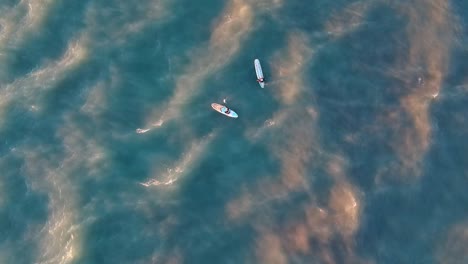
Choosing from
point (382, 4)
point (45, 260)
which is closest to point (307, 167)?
point (382, 4)

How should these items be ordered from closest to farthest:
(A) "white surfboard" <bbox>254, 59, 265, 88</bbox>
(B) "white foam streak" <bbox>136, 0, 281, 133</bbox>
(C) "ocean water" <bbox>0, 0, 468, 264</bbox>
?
(C) "ocean water" <bbox>0, 0, 468, 264</bbox>
(B) "white foam streak" <bbox>136, 0, 281, 133</bbox>
(A) "white surfboard" <bbox>254, 59, 265, 88</bbox>

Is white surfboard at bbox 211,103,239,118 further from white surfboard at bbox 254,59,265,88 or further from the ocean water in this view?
white surfboard at bbox 254,59,265,88

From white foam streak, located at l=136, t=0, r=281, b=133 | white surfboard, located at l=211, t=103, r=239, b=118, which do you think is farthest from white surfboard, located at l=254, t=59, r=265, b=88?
white surfboard, located at l=211, t=103, r=239, b=118

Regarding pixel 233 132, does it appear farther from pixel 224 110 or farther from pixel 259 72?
pixel 259 72

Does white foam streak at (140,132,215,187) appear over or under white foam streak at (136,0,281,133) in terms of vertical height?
under

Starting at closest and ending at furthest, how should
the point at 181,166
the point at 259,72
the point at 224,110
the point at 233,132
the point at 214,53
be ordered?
the point at 181,166, the point at 224,110, the point at 233,132, the point at 259,72, the point at 214,53

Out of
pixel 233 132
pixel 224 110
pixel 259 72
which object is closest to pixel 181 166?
pixel 233 132

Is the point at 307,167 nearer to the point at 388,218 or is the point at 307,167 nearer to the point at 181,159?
the point at 388,218

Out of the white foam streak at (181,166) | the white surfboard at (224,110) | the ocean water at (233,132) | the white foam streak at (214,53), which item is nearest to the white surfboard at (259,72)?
the ocean water at (233,132)
